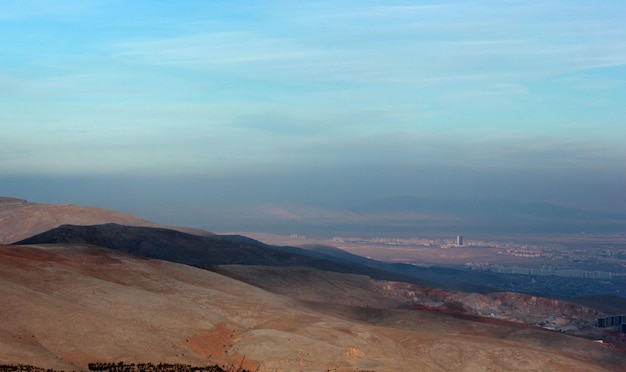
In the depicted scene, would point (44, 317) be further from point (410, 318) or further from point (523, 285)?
point (523, 285)

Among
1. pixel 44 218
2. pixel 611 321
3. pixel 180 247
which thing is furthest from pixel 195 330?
pixel 44 218

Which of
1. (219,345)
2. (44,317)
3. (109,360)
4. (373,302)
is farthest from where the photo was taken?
(373,302)

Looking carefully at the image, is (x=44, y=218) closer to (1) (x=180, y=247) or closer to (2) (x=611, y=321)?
(1) (x=180, y=247)

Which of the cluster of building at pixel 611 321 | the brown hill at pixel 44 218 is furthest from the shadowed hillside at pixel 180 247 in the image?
the cluster of building at pixel 611 321

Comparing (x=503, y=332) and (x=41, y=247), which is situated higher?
(x=41, y=247)

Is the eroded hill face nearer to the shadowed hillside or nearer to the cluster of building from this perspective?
the cluster of building

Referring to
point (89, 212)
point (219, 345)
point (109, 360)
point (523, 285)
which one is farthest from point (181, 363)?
point (523, 285)

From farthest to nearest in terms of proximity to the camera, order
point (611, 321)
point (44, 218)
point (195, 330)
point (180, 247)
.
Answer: point (44, 218) → point (180, 247) → point (611, 321) → point (195, 330)
